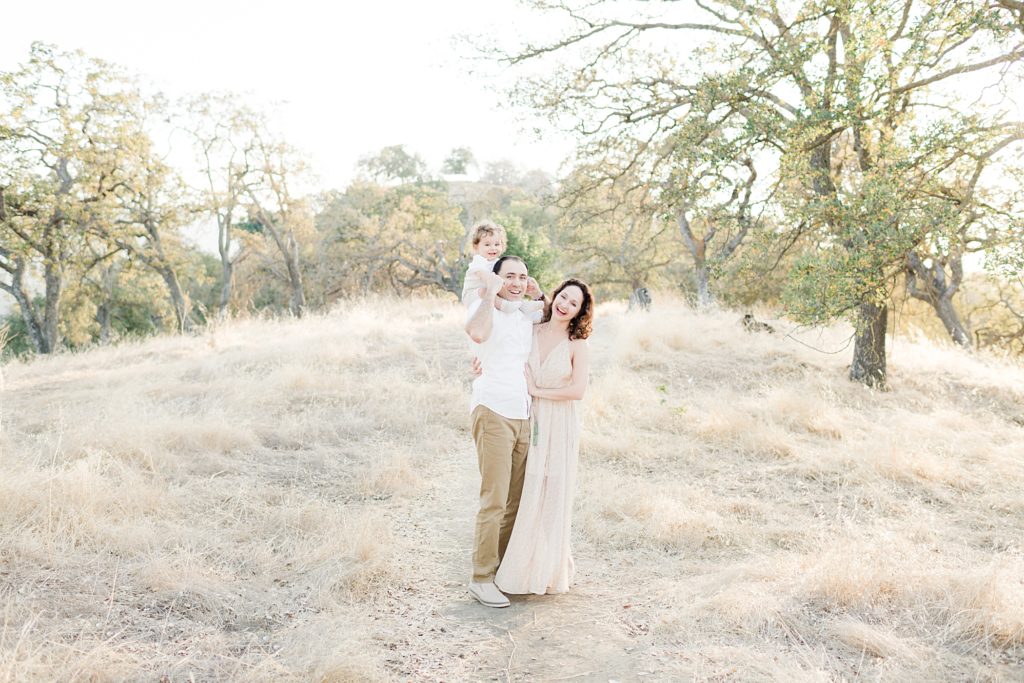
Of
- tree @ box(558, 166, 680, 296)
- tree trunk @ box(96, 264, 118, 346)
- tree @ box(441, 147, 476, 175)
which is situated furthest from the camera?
tree @ box(441, 147, 476, 175)

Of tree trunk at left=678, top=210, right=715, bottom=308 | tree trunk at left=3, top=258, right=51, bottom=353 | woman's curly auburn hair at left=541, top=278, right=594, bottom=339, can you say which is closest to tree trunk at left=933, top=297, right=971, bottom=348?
tree trunk at left=678, top=210, right=715, bottom=308

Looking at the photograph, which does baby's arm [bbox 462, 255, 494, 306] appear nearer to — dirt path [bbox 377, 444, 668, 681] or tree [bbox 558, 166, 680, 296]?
dirt path [bbox 377, 444, 668, 681]

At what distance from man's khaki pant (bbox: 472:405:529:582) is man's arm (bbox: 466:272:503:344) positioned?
0.44 meters

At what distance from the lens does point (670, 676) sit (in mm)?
3389

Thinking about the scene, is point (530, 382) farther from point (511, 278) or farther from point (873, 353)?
point (873, 353)

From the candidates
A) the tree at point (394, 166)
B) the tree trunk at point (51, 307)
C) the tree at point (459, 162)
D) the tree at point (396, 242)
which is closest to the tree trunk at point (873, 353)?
the tree trunk at point (51, 307)

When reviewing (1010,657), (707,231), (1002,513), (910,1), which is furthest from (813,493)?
(707,231)

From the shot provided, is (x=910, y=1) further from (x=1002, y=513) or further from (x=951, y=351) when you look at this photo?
(x=951, y=351)

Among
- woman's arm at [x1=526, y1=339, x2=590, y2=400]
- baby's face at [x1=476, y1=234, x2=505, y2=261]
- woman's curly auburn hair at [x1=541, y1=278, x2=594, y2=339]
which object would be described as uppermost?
baby's face at [x1=476, y1=234, x2=505, y2=261]

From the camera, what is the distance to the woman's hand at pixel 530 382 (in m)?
4.18

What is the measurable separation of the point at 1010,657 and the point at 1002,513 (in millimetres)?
2809

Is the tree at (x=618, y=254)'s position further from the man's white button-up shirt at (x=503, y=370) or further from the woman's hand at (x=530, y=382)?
the man's white button-up shirt at (x=503, y=370)

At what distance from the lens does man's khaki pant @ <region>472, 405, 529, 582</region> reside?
4.01m

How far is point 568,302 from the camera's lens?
161 inches
